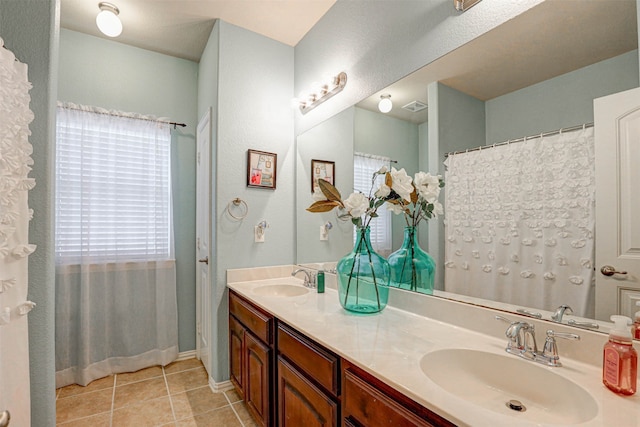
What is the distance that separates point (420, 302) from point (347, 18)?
180 cm

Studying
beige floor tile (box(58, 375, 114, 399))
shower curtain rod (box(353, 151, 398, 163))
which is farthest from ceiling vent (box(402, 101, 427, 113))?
beige floor tile (box(58, 375, 114, 399))

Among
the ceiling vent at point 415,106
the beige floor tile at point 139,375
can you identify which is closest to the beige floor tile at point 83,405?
the beige floor tile at point 139,375

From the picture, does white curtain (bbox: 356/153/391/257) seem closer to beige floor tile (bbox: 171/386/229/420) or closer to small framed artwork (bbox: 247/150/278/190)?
small framed artwork (bbox: 247/150/278/190)

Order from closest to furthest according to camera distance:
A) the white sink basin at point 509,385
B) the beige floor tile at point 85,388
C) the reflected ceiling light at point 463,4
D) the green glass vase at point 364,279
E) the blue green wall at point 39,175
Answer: the white sink basin at point 509,385 < the blue green wall at point 39,175 < the reflected ceiling light at point 463,4 < the green glass vase at point 364,279 < the beige floor tile at point 85,388

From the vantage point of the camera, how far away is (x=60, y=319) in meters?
2.29

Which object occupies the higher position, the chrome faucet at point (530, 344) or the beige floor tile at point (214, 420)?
the chrome faucet at point (530, 344)

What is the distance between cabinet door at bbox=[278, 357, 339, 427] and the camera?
1110 millimetres

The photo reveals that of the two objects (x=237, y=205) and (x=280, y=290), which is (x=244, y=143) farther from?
(x=280, y=290)

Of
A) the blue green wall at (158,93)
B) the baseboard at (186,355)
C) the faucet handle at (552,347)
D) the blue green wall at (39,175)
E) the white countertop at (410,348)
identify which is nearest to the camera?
the white countertop at (410,348)

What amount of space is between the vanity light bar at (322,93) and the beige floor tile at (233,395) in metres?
2.17

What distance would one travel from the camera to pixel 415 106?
1538 millimetres

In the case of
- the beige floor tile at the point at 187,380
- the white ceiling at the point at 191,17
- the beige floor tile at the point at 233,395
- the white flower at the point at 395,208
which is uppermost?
the white ceiling at the point at 191,17

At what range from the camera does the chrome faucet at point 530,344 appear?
91cm

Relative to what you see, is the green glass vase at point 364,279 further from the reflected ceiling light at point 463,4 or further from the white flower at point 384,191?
the reflected ceiling light at point 463,4
